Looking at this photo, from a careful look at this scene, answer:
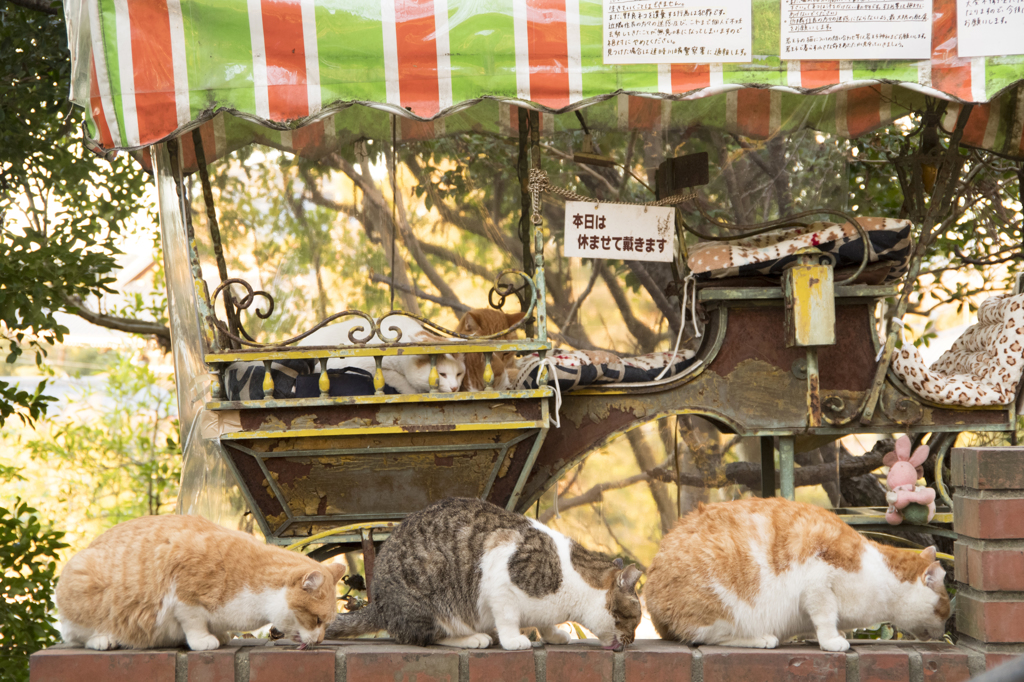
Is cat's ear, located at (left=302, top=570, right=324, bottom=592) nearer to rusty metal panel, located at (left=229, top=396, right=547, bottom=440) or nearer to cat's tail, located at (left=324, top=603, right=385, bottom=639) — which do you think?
cat's tail, located at (left=324, top=603, right=385, bottom=639)

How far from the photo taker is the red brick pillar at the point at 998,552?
8.25 feet

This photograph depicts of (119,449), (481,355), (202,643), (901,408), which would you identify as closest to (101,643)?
(202,643)

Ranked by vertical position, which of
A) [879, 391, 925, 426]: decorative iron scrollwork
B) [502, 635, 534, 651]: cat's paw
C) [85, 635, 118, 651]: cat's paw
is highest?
[879, 391, 925, 426]: decorative iron scrollwork

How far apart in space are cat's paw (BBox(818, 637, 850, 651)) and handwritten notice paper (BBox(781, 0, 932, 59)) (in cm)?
186

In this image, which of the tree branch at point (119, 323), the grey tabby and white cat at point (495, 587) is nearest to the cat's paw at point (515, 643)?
the grey tabby and white cat at point (495, 587)

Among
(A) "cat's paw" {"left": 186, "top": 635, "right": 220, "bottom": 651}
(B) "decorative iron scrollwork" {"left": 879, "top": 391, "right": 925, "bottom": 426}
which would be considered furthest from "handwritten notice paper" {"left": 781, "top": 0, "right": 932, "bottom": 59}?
(A) "cat's paw" {"left": 186, "top": 635, "right": 220, "bottom": 651}

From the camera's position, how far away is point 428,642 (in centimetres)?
264

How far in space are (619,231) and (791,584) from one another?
4.95 feet

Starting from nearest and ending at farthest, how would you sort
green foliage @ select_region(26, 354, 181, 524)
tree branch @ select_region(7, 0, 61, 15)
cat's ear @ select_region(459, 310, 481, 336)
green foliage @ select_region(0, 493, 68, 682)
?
cat's ear @ select_region(459, 310, 481, 336) → green foliage @ select_region(0, 493, 68, 682) → tree branch @ select_region(7, 0, 61, 15) → green foliage @ select_region(26, 354, 181, 524)

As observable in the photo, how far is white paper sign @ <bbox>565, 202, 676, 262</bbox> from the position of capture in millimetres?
3320

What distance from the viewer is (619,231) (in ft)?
11.1

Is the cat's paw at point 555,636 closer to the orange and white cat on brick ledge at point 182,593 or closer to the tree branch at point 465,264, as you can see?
the orange and white cat on brick ledge at point 182,593

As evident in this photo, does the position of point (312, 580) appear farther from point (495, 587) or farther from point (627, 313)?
point (627, 313)

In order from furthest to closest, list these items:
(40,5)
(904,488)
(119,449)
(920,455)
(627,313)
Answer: (119,449) < (40,5) < (627,313) < (904,488) < (920,455)
